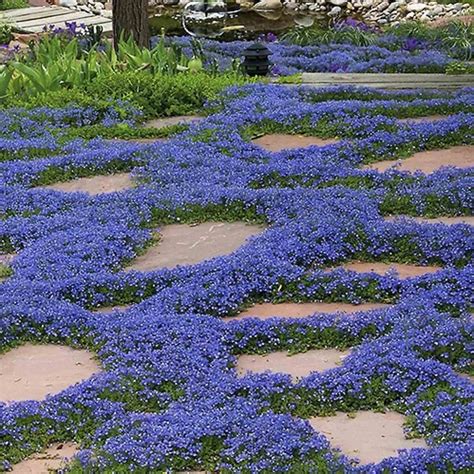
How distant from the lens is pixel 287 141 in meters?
8.00

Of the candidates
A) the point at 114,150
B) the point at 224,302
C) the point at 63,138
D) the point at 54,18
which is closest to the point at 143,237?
the point at 224,302

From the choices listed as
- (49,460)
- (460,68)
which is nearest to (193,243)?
(49,460)

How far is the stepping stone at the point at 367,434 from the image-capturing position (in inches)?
150

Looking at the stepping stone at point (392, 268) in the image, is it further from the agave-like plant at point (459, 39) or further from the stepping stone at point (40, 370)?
the agave-like plant at point (459, 39)

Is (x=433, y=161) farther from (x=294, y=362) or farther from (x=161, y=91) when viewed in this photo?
(x=294, y=362)

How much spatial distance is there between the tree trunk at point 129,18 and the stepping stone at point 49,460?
7628 millimetres

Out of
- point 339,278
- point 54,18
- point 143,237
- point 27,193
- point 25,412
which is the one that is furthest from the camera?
point 54,18

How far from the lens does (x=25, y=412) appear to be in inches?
163

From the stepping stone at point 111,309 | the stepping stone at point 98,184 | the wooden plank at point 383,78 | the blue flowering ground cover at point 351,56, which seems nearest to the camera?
the stepping stone at point 111,309

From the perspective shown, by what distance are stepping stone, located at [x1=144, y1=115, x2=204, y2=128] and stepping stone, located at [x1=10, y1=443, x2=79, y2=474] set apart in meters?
4.97

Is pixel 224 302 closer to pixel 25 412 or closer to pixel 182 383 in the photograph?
pixel 182 383

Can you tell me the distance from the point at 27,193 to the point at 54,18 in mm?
10482

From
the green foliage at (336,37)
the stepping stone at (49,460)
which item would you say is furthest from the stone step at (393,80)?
the stepping stone at (49,460)

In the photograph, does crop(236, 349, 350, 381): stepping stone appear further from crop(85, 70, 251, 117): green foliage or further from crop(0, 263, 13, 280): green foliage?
crop(85, 70, 251, 117): green foliage
